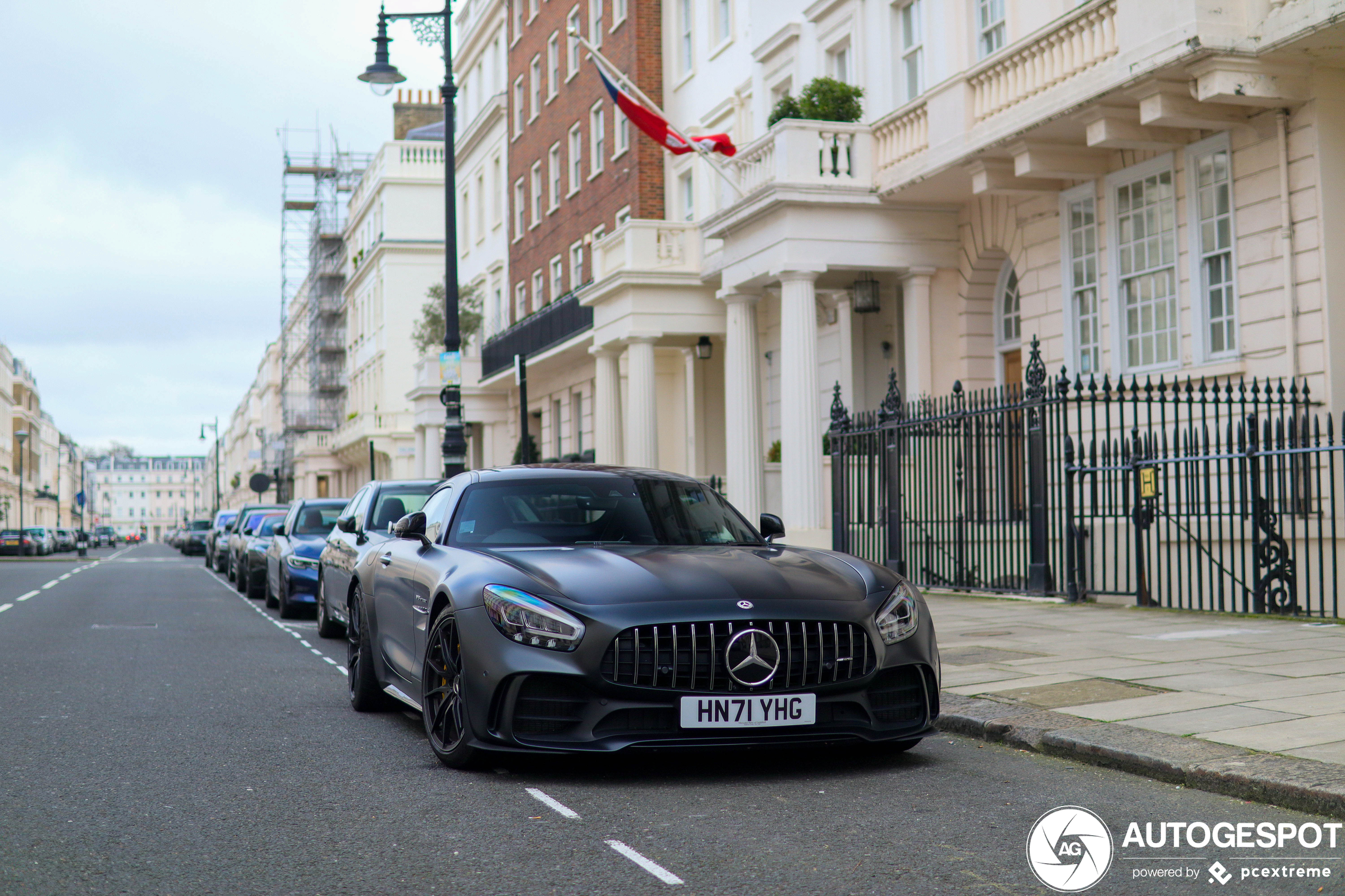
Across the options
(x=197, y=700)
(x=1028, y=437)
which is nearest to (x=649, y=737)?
(x=197, y=700)

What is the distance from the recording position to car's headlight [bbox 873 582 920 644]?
6078 mm

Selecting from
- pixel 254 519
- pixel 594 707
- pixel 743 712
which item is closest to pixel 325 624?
pixel 594 707

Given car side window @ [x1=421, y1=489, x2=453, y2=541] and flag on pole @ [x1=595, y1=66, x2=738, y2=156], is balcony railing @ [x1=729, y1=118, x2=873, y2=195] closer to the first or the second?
flag on pole @ [x1=595, y1=66, x2=738, y2=156]

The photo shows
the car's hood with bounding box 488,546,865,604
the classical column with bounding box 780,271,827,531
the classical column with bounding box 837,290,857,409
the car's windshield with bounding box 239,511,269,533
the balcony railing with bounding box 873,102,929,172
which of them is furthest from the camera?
the car's windshield with bounding box 239,511,269,533

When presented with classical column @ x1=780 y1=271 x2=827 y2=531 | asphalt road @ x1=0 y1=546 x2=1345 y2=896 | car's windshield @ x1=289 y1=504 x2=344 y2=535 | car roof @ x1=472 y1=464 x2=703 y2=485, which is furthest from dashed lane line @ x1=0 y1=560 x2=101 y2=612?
car roof @ x1=472 y1=464 x2=703 y2=485

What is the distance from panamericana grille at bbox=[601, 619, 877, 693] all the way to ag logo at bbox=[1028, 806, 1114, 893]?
1132 millimetres

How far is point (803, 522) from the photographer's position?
18406 mm

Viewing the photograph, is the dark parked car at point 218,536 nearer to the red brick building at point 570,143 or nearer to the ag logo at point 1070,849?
the red brick building at point 570,143

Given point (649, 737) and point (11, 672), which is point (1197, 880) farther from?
point (11, 672)

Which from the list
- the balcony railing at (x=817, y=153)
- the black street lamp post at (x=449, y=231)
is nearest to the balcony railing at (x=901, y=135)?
the balcony railing at (x=817, y=153)

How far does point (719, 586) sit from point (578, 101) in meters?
28.7

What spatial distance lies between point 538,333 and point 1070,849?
28.6 meters

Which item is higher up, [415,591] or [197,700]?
[415,591]

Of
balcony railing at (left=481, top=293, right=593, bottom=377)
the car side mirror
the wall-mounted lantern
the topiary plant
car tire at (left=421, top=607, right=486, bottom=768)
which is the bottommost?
car tire at (left=421, top=607, right=486, bottom=768)
